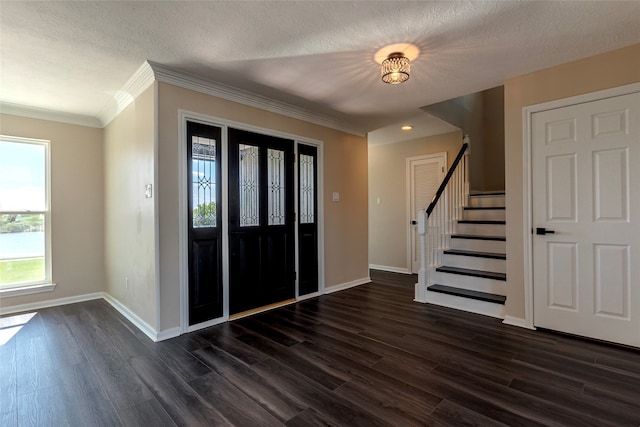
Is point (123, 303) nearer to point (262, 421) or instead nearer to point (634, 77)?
point (262, 421)

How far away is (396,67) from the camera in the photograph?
8.34 ft

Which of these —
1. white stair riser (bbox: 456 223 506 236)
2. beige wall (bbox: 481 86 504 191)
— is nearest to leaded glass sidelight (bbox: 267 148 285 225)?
white stair riser (bbox: 456 223 506 236)

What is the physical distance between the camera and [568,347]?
2.55 metres

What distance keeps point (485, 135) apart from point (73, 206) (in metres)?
6.69

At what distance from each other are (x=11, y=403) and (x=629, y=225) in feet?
15.4

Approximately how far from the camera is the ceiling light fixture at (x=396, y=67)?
2.54 m

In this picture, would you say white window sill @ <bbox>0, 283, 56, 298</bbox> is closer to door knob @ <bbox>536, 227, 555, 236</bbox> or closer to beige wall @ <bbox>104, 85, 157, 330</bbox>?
beige wall @ <bbox>104, 85, 157, 330</bbox>

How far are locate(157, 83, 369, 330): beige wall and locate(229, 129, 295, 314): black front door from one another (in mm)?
287

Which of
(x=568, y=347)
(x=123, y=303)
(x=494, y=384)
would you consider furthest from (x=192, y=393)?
(x=568, y=347)

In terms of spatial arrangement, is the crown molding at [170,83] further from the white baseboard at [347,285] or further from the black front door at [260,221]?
the white baseboard at [347,285]

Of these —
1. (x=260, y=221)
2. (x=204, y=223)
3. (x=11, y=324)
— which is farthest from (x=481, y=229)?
(x=11, y=324)

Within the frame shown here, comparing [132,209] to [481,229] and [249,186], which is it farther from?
[481,229]

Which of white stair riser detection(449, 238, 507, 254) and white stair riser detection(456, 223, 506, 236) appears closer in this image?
white stair riser detection(449, 238, 507, 254)

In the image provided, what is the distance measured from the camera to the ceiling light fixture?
254 centimetres
